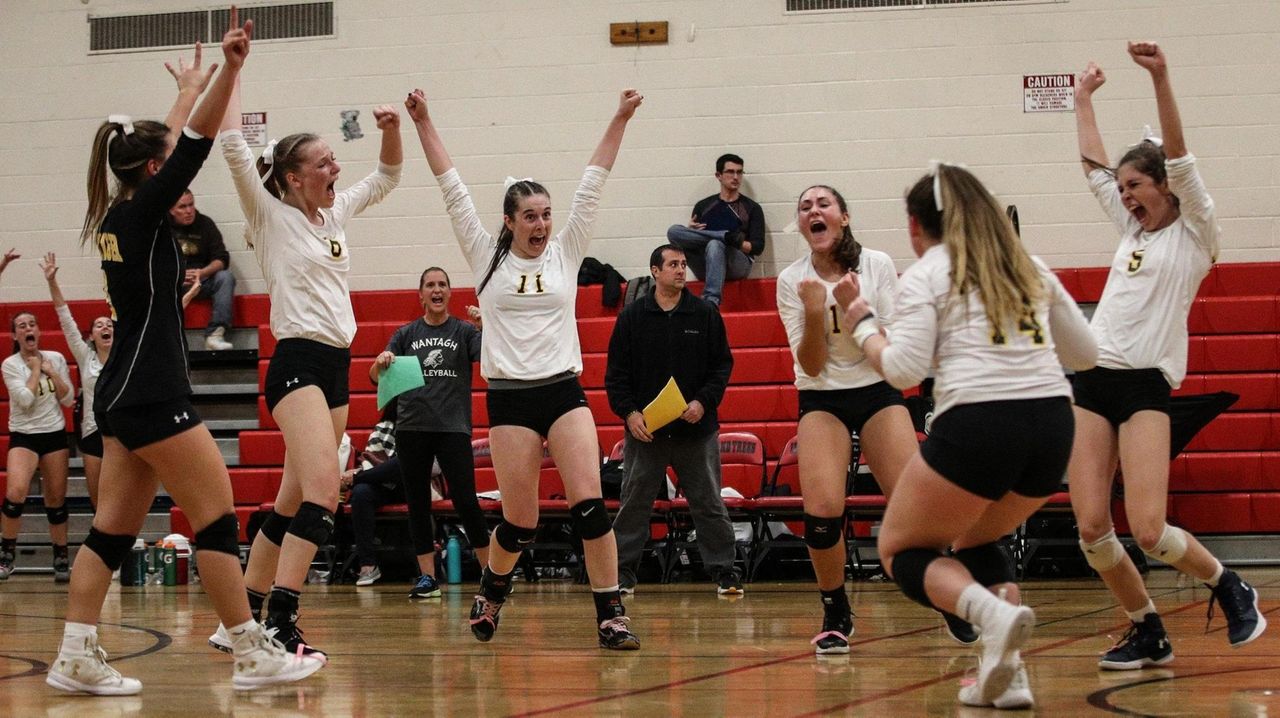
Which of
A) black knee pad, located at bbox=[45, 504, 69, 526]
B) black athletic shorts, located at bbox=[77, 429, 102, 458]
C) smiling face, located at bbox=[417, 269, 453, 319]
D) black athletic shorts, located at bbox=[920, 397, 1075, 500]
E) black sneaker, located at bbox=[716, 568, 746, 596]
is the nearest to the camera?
black athletic shorts, located at bbox=[920, 397, 1075, 500]

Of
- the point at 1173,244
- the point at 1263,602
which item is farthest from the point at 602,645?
the point at 1263,602

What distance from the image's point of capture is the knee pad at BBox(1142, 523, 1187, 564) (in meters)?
4.57

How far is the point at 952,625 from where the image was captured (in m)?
4.97

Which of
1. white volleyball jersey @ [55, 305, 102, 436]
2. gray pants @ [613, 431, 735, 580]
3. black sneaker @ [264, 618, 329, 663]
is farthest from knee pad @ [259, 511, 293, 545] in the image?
white volleyball jersey @ [55, 305, 102, 436]

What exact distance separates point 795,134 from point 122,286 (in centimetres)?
827

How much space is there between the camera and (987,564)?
3924mm

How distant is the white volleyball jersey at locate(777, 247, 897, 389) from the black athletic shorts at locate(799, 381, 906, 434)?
26mm

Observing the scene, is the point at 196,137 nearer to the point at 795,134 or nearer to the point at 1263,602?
the point at 1263,602

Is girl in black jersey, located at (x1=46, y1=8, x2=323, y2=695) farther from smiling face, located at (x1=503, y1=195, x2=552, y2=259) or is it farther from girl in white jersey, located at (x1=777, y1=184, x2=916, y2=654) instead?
girl in white jersey, located at (x1=777, y1=184, x2=916, y2=654)

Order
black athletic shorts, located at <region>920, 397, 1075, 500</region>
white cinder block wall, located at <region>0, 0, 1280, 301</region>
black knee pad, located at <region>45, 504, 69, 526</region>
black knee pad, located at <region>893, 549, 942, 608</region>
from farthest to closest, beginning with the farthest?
1. white cinder block wall, located at <region>0, 0, 1280, 301</region>
2. black knee pad, located at <region>45, 504, 69, 526</region>
3. black knee pad, located at <region>893, 549, 942, 608</region>
4. black athletic shorts, located at <region>920, 397, 1075, 500</region>

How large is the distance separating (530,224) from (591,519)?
124 centimetres

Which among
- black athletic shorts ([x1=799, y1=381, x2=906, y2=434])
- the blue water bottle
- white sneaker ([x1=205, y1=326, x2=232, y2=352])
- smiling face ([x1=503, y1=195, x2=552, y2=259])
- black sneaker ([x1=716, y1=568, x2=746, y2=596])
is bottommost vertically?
the blue water bottle

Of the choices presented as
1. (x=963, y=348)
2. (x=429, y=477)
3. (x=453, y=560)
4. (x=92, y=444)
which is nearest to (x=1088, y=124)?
(x=963, y=348)

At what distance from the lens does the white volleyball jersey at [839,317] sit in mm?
5117
